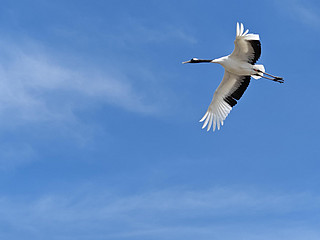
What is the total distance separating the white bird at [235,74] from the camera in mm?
23484

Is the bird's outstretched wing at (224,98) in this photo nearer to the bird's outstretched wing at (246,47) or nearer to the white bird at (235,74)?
the white bird at (235,74)

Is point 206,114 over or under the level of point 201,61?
under

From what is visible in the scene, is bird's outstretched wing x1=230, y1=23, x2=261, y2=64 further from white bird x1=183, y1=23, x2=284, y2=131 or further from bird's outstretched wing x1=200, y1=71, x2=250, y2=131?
bird's outstretched wing x1=200, y1=71, x2=250, y2=131

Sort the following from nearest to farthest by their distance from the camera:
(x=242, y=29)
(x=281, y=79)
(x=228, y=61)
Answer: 1. (x=242, y=29)
2. (x=228, y=61)
3. (x=281, y=79)

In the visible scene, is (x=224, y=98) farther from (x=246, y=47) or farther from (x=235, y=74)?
(x=246, y=47)

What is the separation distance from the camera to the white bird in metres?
23.5

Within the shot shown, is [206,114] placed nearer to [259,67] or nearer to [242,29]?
[259,67]

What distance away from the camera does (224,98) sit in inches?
1067

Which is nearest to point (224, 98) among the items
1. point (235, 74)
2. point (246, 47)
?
point (235, 74)

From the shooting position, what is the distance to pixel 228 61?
24.7 m

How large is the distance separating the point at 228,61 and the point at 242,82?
191 centimetres

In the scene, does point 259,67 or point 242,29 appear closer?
point 242,29

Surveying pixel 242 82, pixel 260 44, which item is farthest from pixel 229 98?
pixel 260 44

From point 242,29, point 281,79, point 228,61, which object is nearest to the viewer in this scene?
point 242,29
